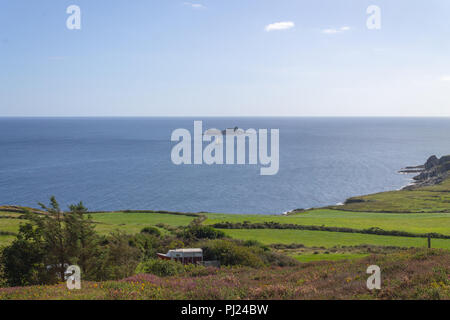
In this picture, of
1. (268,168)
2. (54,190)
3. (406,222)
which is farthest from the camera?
(268,168)

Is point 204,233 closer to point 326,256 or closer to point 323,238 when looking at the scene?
point 326,256

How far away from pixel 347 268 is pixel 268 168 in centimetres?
12649

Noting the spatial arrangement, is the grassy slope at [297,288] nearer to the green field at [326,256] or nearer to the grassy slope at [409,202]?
the green field at [326,256]

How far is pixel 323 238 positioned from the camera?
44.5m

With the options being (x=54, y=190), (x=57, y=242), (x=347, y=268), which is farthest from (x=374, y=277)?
(x=54, y=190)

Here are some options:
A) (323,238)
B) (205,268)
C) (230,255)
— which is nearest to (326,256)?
(323,238)

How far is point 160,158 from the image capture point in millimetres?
160250

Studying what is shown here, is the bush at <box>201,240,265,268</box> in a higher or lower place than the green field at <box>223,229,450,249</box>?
higher

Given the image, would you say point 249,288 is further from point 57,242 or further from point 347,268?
point 57,242

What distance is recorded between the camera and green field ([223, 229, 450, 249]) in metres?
40.6

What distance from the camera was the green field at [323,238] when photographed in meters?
40.6

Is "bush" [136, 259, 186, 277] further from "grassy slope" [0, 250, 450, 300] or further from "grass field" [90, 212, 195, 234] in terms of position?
"grass field" [90, 212, 195, 234]

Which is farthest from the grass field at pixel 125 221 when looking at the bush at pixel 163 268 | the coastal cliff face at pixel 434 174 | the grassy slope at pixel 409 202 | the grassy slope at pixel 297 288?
the coastal cliff face at pixel 434 174

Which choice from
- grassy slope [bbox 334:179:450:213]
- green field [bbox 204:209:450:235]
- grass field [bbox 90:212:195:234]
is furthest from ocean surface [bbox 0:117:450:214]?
green field [bbox 204:209:450:235]
